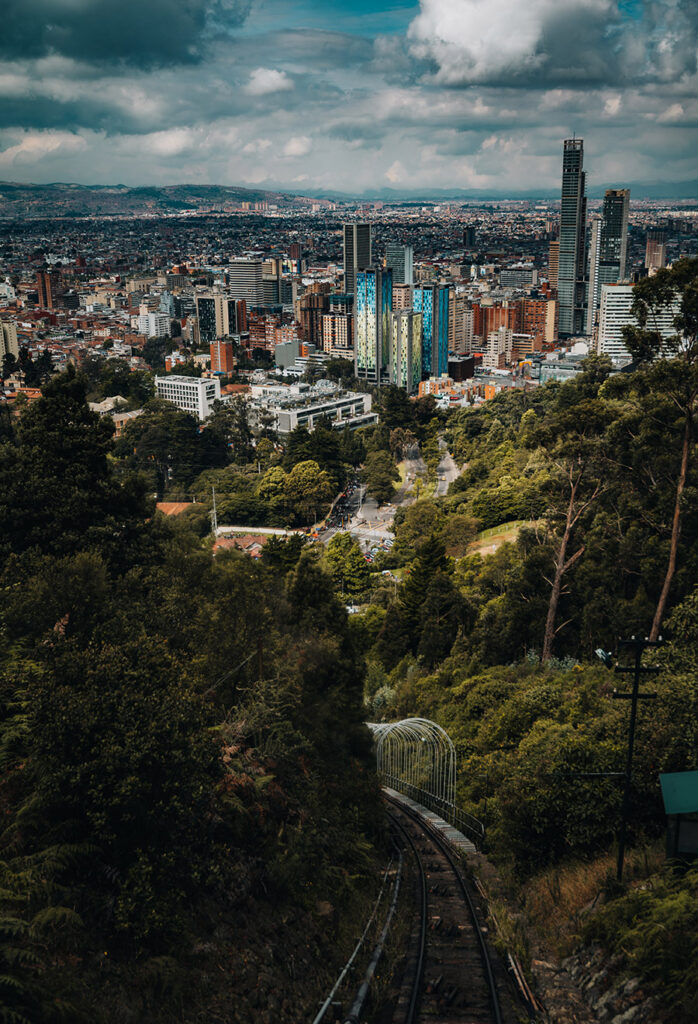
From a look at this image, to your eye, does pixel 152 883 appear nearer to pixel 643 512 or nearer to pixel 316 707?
pixel 316 707

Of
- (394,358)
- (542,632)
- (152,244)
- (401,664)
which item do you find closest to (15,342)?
(394,358)

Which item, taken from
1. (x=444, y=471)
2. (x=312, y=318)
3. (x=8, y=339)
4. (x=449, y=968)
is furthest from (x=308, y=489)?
(x=312, y=318)

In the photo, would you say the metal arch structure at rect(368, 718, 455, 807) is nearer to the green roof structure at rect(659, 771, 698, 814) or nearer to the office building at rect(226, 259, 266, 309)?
the green roof structure at rect(659, 771, 698, 814)

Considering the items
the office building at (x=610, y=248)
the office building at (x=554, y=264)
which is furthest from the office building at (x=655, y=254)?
the office building at (x=610, y=248)

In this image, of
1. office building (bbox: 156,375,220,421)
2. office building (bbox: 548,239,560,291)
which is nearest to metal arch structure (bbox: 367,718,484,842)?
office building (bbox: 156,375,220,421)

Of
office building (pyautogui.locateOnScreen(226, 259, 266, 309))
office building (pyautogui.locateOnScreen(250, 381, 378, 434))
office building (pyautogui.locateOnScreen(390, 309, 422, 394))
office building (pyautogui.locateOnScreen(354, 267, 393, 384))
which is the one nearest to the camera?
office building (pyautogui.locateOnScreen(250, 381, 378, 434))

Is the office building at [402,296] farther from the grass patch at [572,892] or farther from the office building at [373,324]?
the grass patch at [572,892]
